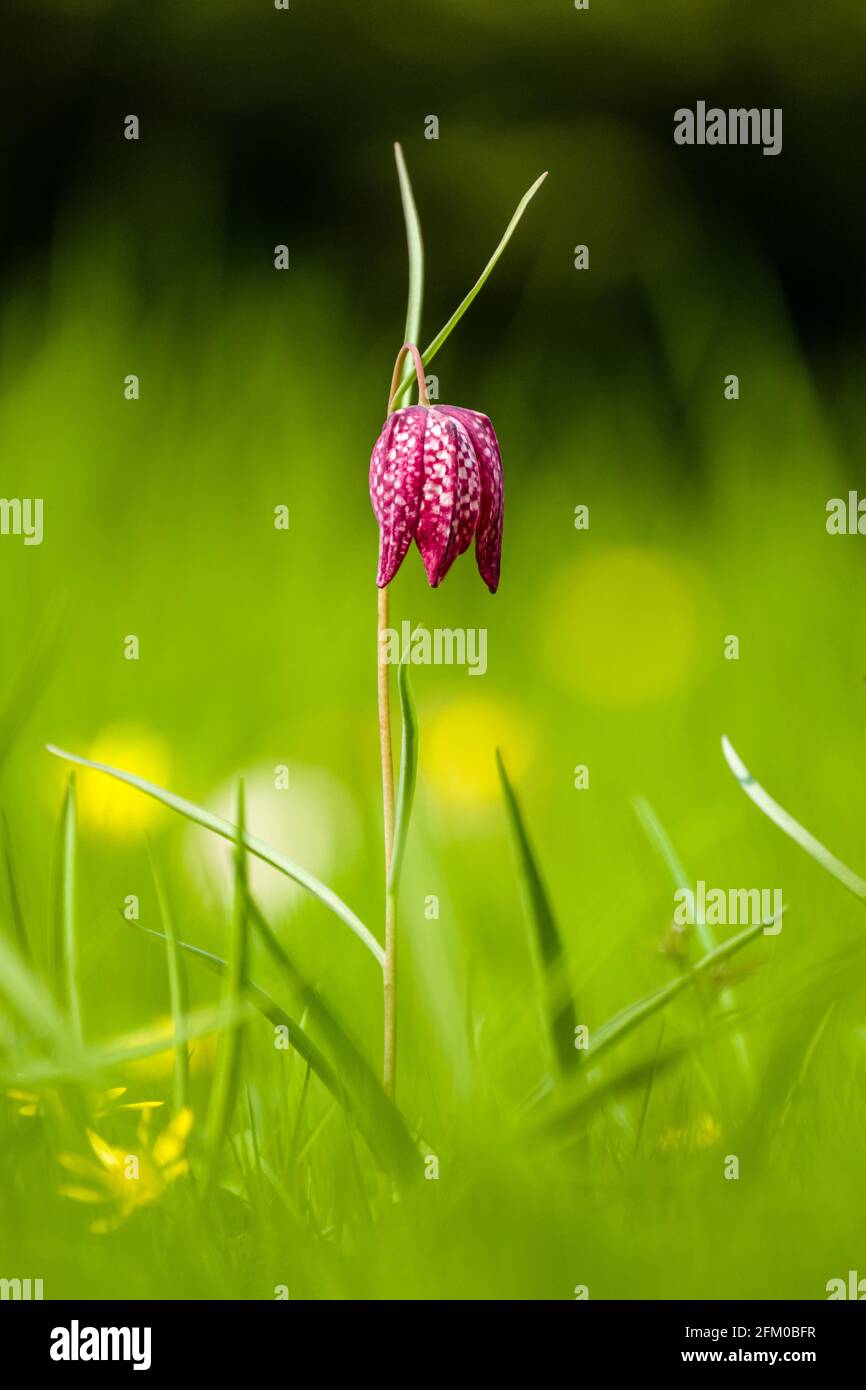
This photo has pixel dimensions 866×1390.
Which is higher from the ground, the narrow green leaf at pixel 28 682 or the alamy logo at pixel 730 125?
the alamy logo at pixel 730 125

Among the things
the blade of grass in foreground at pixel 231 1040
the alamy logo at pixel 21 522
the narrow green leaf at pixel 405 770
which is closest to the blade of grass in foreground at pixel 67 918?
the blade of grass in foreground at pixel 231 1040

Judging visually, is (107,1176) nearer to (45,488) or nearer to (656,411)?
(45,488)

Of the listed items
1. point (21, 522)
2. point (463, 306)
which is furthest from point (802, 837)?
point (21, 522)

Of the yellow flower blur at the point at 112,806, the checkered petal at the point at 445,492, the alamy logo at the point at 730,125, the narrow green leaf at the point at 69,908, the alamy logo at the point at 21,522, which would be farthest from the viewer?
the alamy logo at the point at 21,522

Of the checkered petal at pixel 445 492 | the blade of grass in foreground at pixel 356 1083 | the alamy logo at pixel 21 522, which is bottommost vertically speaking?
the blade of grass in foreground at pixel 356 1083
